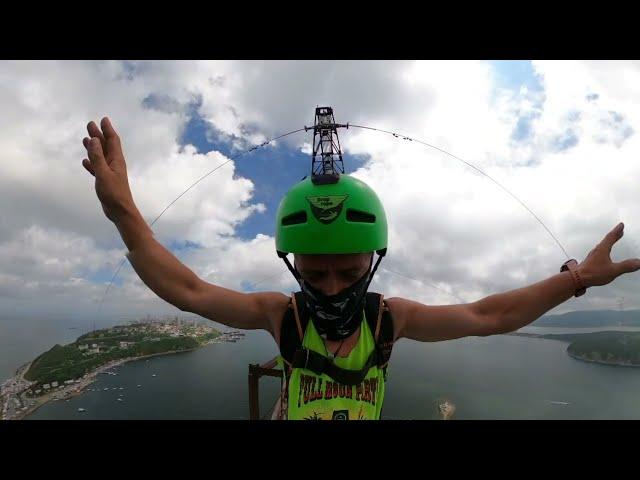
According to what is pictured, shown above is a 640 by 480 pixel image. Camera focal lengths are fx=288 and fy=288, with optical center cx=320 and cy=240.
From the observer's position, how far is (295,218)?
2574 mm

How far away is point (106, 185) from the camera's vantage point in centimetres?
215

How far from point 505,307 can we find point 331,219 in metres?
1.78

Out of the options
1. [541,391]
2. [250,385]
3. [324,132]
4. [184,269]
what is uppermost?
[324,132]

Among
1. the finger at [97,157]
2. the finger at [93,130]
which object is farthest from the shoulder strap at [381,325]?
the finger at [93,130]

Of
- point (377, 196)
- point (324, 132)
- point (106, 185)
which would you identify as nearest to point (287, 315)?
point (377, 196)

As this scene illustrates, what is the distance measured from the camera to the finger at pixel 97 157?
2180mm

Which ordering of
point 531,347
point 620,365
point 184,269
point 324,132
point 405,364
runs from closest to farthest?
point 184,269
point 324,132
point 620,365
point 405,364
point 531,347

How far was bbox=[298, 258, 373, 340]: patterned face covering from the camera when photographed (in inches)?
94.0

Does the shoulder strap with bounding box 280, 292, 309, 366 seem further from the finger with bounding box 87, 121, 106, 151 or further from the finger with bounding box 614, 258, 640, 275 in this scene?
the finger with bounding box 614, 258, 640, 275

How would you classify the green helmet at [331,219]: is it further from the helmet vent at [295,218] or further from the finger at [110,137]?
the finger at [110,137]

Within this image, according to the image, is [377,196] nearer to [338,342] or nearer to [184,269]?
[338,342]

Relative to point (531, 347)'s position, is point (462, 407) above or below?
below
